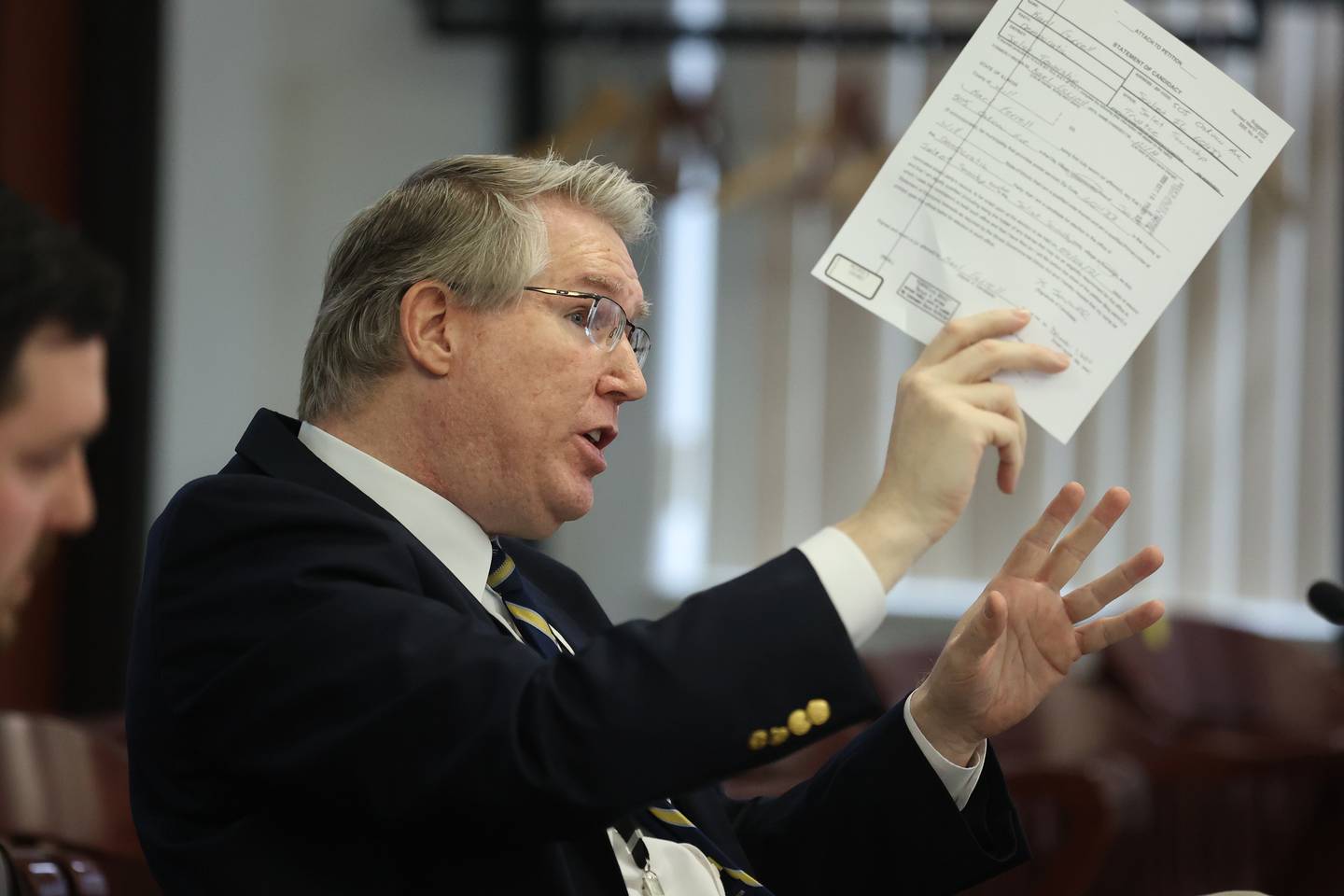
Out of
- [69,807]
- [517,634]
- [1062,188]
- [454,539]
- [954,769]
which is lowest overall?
[69,807]

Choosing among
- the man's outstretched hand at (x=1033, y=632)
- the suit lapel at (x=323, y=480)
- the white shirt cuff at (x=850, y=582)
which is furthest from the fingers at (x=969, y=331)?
the suit lapel at (x=323, y=480)

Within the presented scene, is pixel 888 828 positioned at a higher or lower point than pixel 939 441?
lower

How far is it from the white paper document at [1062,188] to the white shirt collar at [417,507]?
49 centimetres

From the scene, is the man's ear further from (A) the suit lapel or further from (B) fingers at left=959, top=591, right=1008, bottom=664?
(B) fingers at left=959, top=591, right=1008, bottom=664

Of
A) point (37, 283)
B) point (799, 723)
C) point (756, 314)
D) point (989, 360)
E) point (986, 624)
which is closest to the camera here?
point (37, 283)

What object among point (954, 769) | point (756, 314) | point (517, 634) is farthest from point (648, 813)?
point (756, 314)

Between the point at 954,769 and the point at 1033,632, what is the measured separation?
183 mm

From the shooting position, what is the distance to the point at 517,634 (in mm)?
1622

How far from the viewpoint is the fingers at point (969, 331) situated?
134cm

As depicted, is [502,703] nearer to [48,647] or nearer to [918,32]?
[48,647]

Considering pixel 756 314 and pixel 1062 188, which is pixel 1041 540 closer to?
pixel 1062 188

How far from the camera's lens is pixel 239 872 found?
1324mm

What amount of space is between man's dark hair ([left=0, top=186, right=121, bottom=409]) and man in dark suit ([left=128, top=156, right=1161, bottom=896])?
374 mm

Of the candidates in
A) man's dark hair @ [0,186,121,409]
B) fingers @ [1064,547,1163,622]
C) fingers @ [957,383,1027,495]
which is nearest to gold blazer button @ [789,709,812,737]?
fingers @ [957,383,1027,495]
